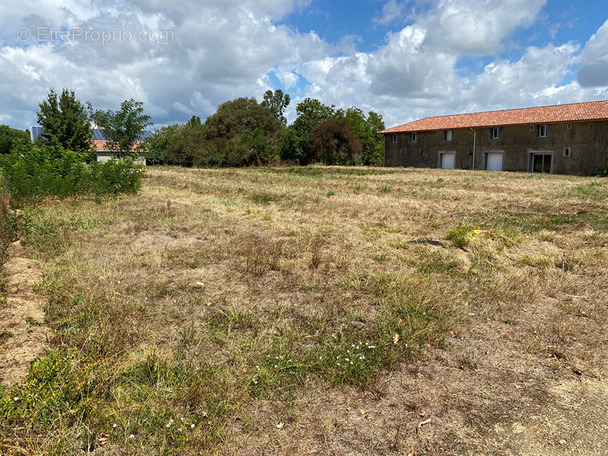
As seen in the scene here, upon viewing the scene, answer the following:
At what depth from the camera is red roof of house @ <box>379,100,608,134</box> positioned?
104 feet

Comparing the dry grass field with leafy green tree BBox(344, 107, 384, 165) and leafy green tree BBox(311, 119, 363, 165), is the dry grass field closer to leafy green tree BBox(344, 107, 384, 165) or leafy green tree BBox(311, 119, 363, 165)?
leafy green tree BBox(311, 119, 363, 165)

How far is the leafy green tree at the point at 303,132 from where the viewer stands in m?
48.4

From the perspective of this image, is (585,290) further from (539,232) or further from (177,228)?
(177,228)

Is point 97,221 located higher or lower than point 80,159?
lower

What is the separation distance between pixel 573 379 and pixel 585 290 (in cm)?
234

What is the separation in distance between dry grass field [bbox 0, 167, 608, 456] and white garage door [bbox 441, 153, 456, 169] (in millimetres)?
33979

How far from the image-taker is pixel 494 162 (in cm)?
3697

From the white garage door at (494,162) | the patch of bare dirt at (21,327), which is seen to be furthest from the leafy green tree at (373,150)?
the patch of bare dirt at (21,327)

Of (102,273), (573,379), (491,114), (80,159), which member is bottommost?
(573,379)

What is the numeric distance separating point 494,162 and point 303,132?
2204cm

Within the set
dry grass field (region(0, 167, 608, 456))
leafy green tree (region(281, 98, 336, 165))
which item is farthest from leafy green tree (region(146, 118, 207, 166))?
dry grass field (region(0, 167, 608, 456))

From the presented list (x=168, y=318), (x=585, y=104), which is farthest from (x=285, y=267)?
(x=585, y=104)

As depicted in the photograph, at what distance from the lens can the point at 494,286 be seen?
4.91 meters

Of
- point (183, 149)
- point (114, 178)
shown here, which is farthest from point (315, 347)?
point (183, 149)
